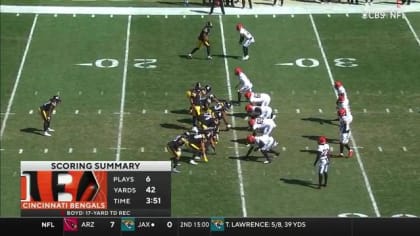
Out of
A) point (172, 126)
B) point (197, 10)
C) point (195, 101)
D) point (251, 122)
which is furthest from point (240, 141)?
point (197, 10)

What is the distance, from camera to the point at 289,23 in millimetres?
45969

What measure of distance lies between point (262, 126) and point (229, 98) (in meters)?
3.69

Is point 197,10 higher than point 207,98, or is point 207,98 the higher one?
point 197,10

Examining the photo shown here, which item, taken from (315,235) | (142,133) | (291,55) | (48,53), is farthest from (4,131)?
(315,235)

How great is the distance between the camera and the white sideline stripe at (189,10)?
153 feet

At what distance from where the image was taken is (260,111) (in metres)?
37.9

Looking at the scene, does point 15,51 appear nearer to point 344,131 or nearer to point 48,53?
point 48,53

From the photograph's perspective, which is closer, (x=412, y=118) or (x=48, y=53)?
(x=412, y=118)

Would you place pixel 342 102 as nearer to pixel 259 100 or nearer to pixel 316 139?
pixel 316 139

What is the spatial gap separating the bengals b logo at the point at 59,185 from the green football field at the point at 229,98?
19.4 ft

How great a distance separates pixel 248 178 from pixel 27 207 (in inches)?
361

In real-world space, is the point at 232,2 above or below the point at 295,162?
above

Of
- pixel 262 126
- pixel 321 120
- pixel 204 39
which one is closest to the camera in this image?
pixel 262 126

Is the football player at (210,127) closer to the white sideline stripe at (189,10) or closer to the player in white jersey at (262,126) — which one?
the player in white jersey at (262,126)
